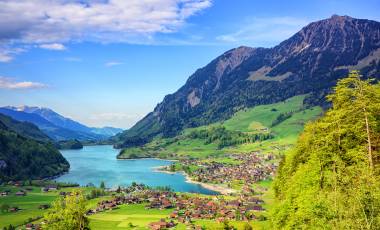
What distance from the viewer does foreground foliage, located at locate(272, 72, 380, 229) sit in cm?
3541

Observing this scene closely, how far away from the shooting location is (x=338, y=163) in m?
47.2

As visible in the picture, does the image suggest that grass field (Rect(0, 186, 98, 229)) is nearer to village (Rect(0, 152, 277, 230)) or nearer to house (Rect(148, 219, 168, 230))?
village (Rect(0, 152, 277, 230))

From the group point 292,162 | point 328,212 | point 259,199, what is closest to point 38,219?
point 259,199

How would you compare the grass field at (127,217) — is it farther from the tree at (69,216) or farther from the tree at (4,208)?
the tree at (69,216)

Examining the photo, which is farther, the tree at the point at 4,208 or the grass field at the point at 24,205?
the tree at the point at 4,208

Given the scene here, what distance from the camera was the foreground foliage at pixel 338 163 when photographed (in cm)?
3541

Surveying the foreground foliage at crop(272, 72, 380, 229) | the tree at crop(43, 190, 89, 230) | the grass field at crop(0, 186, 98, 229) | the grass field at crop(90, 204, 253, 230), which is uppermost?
the foreground foliage at crop(272, 72, 380, 229)

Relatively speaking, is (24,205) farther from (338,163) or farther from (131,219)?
(338,163)

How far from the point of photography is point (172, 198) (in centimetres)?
17825

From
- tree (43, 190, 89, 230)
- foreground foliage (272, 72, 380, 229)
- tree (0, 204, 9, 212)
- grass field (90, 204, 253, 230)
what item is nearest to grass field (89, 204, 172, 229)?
grass field (90, 204, 253, 230)

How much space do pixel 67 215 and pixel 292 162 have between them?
37475 millimetres

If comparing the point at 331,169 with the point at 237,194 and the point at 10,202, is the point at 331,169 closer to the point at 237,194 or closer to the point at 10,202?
the point at 237,194

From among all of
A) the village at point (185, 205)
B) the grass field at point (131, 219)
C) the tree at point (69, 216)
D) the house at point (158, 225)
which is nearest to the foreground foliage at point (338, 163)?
the tree at point (69, 216)

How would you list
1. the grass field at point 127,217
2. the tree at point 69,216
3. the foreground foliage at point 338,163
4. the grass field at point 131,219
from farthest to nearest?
1. the grass field at point 127,217
2. the grass field at point 131,219
3. the tree at point 69,216
4. the foreground foliage at point 338,163
